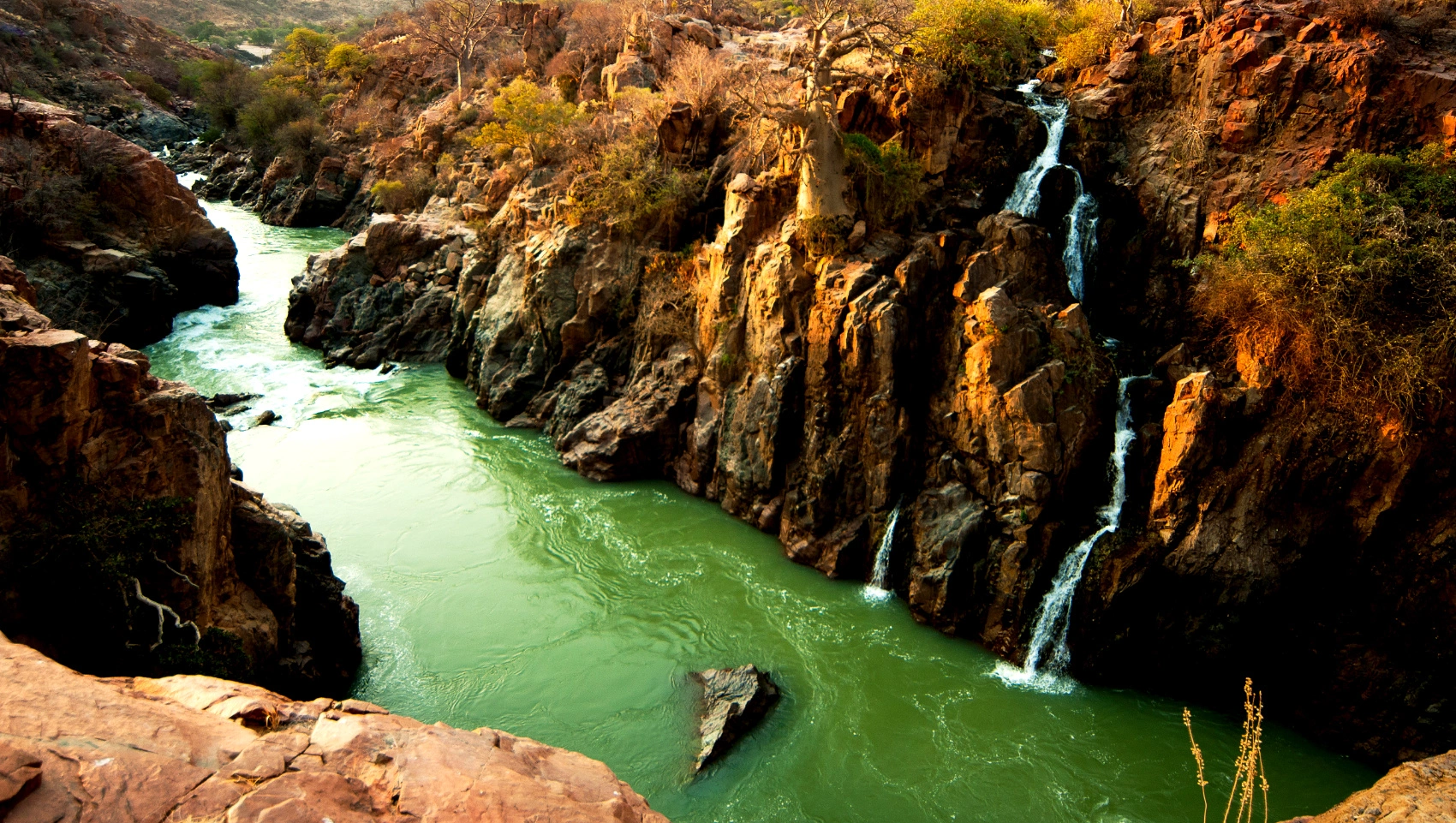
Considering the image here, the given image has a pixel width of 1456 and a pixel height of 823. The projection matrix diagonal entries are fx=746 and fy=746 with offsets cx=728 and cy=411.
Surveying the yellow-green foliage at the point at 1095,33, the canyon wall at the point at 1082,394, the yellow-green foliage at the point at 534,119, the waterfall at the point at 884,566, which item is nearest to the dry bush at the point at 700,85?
the canyon wall at the point at 1082,394

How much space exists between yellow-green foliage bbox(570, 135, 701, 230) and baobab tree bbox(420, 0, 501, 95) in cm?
2137

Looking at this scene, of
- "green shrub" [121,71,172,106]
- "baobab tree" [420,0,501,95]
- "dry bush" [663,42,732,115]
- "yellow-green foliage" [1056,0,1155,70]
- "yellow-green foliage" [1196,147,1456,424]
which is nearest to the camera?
"yellow-green foliage" [1196,147,1456,424]

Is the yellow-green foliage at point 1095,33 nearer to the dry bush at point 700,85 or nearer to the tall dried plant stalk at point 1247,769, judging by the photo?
the dry bush at point 700,85

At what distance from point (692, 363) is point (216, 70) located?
43.8 m

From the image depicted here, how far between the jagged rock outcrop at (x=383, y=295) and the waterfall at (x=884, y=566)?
47.9ft

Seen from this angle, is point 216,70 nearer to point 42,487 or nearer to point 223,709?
point 42,487

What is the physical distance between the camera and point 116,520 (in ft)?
24.1

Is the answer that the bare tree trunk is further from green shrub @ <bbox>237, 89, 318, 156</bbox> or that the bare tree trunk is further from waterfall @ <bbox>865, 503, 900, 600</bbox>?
green shrub @ <bbox>237, 89, 318, 156</bbox>

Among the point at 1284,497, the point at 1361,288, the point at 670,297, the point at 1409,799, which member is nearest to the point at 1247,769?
the point at 1409,799

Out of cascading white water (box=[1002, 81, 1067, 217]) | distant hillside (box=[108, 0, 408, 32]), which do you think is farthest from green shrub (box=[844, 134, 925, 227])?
distant hillside (box=[108, 0, 408, 32])

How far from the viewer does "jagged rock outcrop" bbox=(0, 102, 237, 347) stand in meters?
19.3

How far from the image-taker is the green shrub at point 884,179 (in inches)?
527

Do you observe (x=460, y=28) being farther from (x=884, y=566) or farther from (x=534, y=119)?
(x=884, y=566)

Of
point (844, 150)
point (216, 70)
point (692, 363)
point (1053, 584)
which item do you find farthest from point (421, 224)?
point (216, 70)
